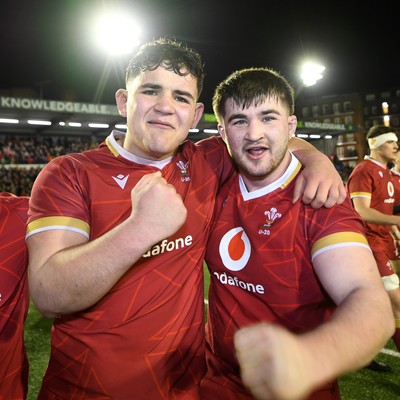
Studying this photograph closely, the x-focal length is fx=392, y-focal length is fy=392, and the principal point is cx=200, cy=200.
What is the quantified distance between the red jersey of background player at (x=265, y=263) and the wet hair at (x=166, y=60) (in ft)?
2.10

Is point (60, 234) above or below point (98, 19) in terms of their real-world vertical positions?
below

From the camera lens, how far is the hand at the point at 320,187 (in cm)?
172

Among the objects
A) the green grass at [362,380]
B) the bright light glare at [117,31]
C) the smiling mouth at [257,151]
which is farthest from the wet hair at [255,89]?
the bright light glare at [117,31]

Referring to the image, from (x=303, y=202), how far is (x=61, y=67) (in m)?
28.7

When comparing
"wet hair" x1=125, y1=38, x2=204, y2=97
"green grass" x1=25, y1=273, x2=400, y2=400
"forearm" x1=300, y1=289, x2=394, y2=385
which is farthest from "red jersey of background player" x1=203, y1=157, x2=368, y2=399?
"green grass" x1=25, y1=273, x2=400, y2=400

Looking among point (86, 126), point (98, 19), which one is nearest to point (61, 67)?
point (86, 126)

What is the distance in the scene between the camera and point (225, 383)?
79.6 inches

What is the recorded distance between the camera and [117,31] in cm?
1847

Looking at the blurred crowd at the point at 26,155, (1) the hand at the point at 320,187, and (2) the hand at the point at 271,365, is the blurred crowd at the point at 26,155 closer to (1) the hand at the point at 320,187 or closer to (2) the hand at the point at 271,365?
(1) the hand at the point at 320,187

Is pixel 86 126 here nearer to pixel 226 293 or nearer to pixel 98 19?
pixel 98 19

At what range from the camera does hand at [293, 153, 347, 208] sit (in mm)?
1725

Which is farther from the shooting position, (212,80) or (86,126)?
(212,80)

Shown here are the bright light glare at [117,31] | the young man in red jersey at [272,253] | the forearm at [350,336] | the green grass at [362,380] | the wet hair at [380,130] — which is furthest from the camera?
the bright light glare at [117,31]

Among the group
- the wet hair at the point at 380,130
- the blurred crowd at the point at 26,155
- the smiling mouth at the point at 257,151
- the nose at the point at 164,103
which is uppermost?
the blurred crowd at the point at 26,155
